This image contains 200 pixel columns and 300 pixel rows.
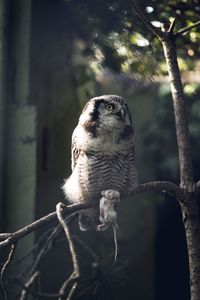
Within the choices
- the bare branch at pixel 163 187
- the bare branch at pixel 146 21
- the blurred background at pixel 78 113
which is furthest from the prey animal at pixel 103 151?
the bare branch at pixel 146 21

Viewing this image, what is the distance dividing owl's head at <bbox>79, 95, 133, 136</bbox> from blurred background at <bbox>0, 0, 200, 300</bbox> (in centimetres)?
31

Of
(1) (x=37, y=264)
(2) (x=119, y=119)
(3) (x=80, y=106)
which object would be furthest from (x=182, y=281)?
(1) (x=37, y=264)

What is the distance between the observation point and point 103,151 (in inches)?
87.7

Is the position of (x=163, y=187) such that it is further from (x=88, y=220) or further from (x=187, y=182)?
(x=88, y=220)

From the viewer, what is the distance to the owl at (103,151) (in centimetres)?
218

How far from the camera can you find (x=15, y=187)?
254 cm

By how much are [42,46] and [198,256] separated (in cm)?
151

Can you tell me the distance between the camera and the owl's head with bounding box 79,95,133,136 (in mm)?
2172

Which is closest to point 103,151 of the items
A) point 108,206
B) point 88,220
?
point 108,206

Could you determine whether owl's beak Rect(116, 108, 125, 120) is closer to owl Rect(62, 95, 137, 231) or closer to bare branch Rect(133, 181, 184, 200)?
owl Rect(62, 95, 137, 231)

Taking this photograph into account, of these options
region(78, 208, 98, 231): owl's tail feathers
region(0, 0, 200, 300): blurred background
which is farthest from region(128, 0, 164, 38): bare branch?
region(78, 208, 98, 231): owl's tail feathers

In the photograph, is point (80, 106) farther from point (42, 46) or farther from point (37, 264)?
point (37, 264)

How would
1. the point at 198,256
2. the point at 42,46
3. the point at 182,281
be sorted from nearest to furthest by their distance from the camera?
the point at 198,256, the point at 42,46, the point at 182,281

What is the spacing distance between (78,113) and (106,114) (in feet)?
3.34
